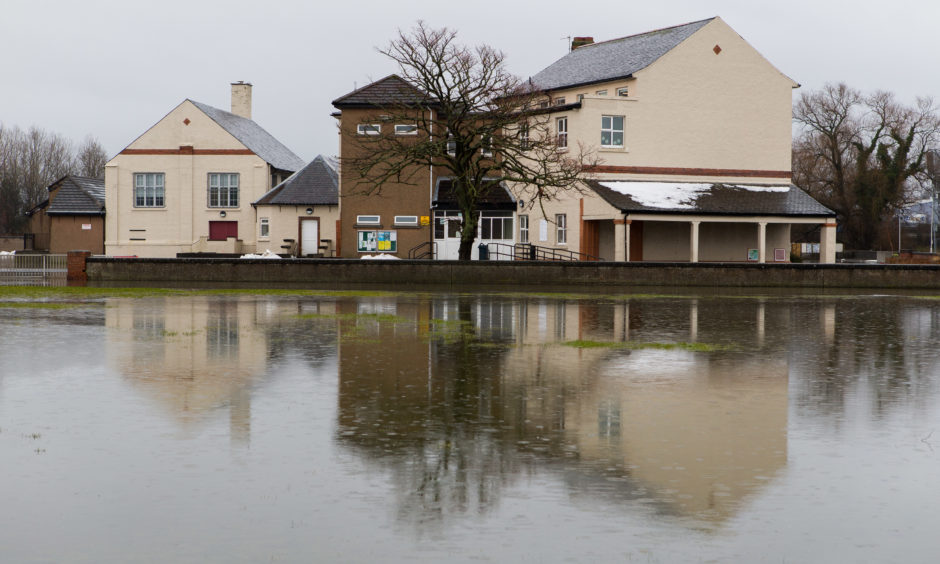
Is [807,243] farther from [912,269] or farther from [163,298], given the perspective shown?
[163,298]

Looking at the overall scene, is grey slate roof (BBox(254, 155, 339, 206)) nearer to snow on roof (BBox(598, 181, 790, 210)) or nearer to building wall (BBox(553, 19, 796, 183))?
building wall (BBox(553, 19, 796, 183))

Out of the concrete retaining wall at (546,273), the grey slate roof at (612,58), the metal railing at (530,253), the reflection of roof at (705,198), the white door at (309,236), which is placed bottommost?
the concrete retaining wall at (546,273)

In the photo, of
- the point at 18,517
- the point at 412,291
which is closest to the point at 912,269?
the point at 412,291

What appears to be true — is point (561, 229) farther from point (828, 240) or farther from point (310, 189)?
point (310, 189)

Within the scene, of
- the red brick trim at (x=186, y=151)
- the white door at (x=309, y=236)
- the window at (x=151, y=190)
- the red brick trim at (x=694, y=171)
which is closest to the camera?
the red brick trim at (x=694, y=171)

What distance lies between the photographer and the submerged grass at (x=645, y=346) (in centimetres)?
1706

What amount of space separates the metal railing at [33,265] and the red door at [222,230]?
32.4ft

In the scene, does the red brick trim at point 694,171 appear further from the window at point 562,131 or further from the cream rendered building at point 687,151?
the window at point 562,131

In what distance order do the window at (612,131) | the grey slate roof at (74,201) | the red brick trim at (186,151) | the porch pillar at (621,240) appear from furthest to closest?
the grey slate roof at (74,201) < the red brick trim at (186,151) < the window at (612,131) < the porch pillar at (621,240)

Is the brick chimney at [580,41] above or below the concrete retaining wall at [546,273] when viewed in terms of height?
above

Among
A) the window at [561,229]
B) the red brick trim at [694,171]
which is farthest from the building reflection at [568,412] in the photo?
the red brick trim at [694,171]

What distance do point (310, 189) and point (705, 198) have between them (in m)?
21.4

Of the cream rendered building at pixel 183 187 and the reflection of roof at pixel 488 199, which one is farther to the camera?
the cream rendered building at pixel 183 187

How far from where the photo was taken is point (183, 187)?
60656 millimetres
